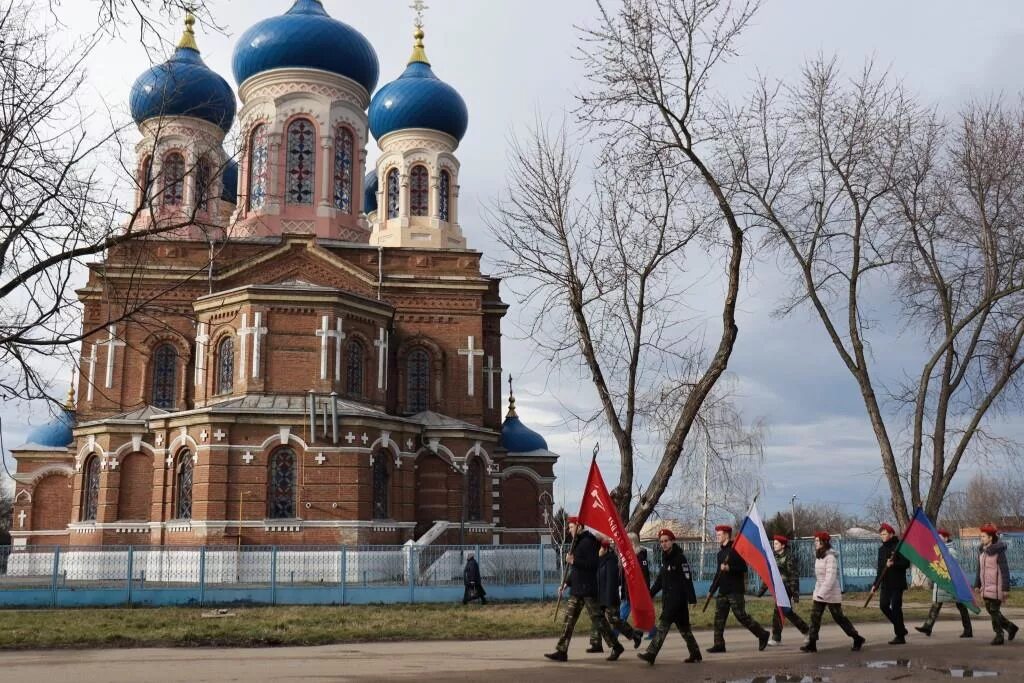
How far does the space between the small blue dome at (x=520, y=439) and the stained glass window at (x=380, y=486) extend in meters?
8.14

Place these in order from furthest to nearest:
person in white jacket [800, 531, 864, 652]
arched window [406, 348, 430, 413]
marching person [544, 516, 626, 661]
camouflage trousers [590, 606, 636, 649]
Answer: arched window [406, 348, 430, 413], person in white jacket [800, 531, 864, 652], camouflage trousers [590, 606, 636, 649], marching person [544, 516, 626, 661]

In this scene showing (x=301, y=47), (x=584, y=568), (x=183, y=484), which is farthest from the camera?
(x=301, y=47)

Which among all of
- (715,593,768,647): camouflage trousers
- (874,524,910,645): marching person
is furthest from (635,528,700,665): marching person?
(874,524,910,645): marching person

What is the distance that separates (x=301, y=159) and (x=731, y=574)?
75.9 feet

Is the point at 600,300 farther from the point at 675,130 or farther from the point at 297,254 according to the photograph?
the point at 297,254

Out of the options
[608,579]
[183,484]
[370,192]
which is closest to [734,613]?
[608,579]

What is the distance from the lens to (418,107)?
32.2m

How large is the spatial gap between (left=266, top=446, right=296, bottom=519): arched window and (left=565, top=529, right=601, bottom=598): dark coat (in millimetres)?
14548

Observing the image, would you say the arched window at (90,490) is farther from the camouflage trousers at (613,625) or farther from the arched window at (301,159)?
the camouflage trousers at (613,625)

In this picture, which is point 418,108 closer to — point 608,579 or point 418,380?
point 418,380

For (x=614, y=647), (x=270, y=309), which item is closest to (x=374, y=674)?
(x=614, y=647)

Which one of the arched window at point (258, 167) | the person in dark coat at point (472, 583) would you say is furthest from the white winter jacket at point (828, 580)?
the arched window at point (258, 167)

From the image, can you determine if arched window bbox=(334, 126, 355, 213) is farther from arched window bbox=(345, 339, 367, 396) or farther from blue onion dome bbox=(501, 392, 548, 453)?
blue onion dome bbox=(501, 392, 548, 453)

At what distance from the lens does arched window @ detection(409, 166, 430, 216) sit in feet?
105
